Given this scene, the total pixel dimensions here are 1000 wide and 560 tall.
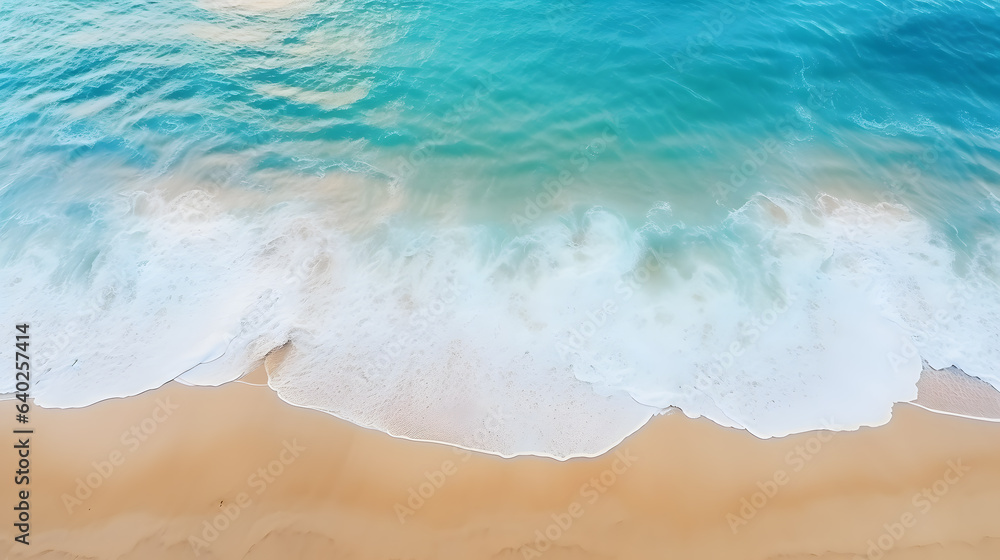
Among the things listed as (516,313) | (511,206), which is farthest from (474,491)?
(511,206)

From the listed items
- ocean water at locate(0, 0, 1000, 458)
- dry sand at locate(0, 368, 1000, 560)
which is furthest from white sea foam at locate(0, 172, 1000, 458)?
dry sand at locate(0, 368, 1000, 560)

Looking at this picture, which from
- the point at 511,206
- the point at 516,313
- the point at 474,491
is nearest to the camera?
the point at 474,491

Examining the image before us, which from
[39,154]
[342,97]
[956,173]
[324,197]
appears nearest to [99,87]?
[39,154]

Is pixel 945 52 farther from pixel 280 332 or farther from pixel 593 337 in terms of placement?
pixel 280 332

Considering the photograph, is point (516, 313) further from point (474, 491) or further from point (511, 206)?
point (474, 491)

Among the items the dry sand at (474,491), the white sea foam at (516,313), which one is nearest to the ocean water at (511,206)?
the white sea foam at (516,313)
